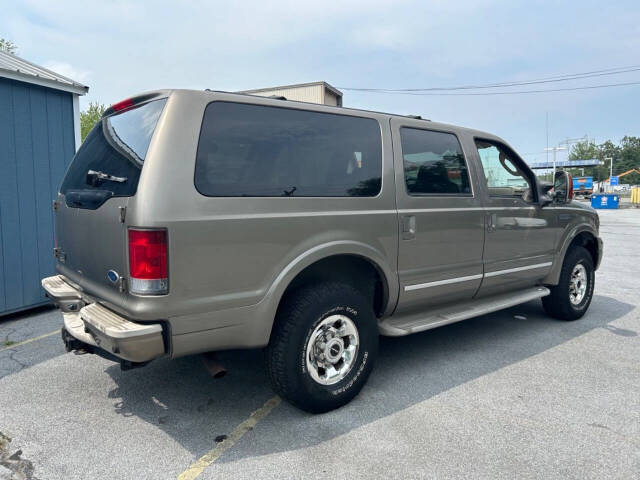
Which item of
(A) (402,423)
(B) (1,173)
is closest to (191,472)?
(A) (402,423)

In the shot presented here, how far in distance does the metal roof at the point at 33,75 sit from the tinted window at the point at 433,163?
4405mm

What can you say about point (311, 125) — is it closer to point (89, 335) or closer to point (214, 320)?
point (214, 320)

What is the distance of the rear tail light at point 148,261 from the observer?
96.1 inches

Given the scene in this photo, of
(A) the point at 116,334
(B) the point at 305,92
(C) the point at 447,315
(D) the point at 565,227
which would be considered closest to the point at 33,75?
(A) the point at 116,334

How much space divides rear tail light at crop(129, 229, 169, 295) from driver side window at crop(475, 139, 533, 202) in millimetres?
3010

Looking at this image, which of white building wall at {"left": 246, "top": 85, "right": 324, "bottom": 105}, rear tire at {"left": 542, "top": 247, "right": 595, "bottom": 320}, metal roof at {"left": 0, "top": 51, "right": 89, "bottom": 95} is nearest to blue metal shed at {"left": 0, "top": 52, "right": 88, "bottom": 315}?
metal roof at {"left": 0, "top": 51, "right": 89, "bottom": 95}

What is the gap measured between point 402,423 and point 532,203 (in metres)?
2.72

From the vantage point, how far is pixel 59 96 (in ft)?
19.2

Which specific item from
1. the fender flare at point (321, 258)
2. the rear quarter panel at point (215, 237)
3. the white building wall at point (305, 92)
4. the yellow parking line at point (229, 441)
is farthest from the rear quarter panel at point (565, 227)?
the white building wall at point (305, 92)

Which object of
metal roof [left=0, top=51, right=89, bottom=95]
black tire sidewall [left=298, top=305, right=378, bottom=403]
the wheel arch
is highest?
metal roof [left=0, top=51, right=89, bottom=95]

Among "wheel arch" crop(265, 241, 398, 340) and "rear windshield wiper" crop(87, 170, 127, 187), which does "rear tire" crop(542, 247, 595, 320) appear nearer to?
"wheel arch" crop(265, 241, 398, 340)

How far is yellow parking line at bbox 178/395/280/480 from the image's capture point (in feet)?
8.22

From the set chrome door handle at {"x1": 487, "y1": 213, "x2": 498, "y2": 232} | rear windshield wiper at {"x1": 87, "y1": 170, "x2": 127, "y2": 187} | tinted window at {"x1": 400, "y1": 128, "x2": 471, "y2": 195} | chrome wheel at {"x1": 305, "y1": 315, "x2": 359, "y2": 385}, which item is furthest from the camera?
chrome door handle at {"x1": 487, "y1": 213, "x2": 498, "y2": 232}

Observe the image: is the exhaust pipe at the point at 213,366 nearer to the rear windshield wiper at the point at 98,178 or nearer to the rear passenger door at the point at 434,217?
the rear windshield wiper at the point at 98,178
